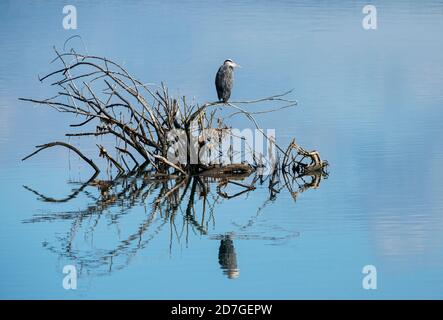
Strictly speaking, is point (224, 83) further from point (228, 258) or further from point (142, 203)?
point (228, 258)

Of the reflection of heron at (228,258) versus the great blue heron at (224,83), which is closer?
the reflection of heron at (228,258)

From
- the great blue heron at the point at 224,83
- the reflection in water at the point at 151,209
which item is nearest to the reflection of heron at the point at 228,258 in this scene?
the reflection in water at the point at 151,209

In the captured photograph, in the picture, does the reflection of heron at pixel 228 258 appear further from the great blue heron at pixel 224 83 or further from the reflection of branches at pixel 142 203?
the great blue heron at pixel 224 83

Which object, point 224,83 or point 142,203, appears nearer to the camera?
point 142,203

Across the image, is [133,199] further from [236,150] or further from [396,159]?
[396,159]

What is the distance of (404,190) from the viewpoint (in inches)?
582

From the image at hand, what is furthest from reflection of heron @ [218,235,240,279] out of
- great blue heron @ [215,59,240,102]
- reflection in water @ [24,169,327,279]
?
great blue heron @ [215,59,240,102]

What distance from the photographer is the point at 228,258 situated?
1121 centimetres

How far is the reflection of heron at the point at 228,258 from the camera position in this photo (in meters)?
10.8

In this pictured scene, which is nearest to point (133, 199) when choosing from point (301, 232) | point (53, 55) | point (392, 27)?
point (301, 232)

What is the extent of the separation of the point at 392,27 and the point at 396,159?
15449mm

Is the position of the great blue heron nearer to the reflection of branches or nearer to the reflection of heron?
the reflection of branches

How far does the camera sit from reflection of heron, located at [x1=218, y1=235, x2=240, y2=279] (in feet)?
35.4

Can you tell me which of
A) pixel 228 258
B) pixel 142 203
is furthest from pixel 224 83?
pixel 228 258
